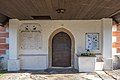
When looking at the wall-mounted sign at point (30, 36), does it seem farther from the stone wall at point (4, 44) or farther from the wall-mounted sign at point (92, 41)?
the wall-mounted sign at point (92, 41)

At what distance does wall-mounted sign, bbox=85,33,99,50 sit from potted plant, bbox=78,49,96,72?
762 millimetres

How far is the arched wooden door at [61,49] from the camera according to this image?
9.44m

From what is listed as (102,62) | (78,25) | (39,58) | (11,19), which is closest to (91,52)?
(102,62)

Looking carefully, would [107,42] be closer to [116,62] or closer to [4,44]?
[116,62]

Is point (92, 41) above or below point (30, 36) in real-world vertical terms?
below

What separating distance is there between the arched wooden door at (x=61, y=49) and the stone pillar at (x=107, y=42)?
1.74 m

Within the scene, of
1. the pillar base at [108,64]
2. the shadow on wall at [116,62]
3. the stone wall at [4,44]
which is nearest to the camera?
the pillar base at [108,64]

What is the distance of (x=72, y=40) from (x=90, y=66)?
5.34 feet

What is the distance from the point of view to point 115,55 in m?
9.16

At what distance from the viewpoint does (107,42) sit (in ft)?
28.7

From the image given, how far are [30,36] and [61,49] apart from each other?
163cm

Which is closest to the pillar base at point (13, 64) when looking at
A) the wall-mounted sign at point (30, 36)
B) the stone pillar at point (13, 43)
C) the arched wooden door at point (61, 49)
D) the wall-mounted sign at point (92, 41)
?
the stone pillar at point (13, 43)

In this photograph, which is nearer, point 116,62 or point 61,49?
point 116,62

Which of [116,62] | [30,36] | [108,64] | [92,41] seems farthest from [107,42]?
[30,36]
